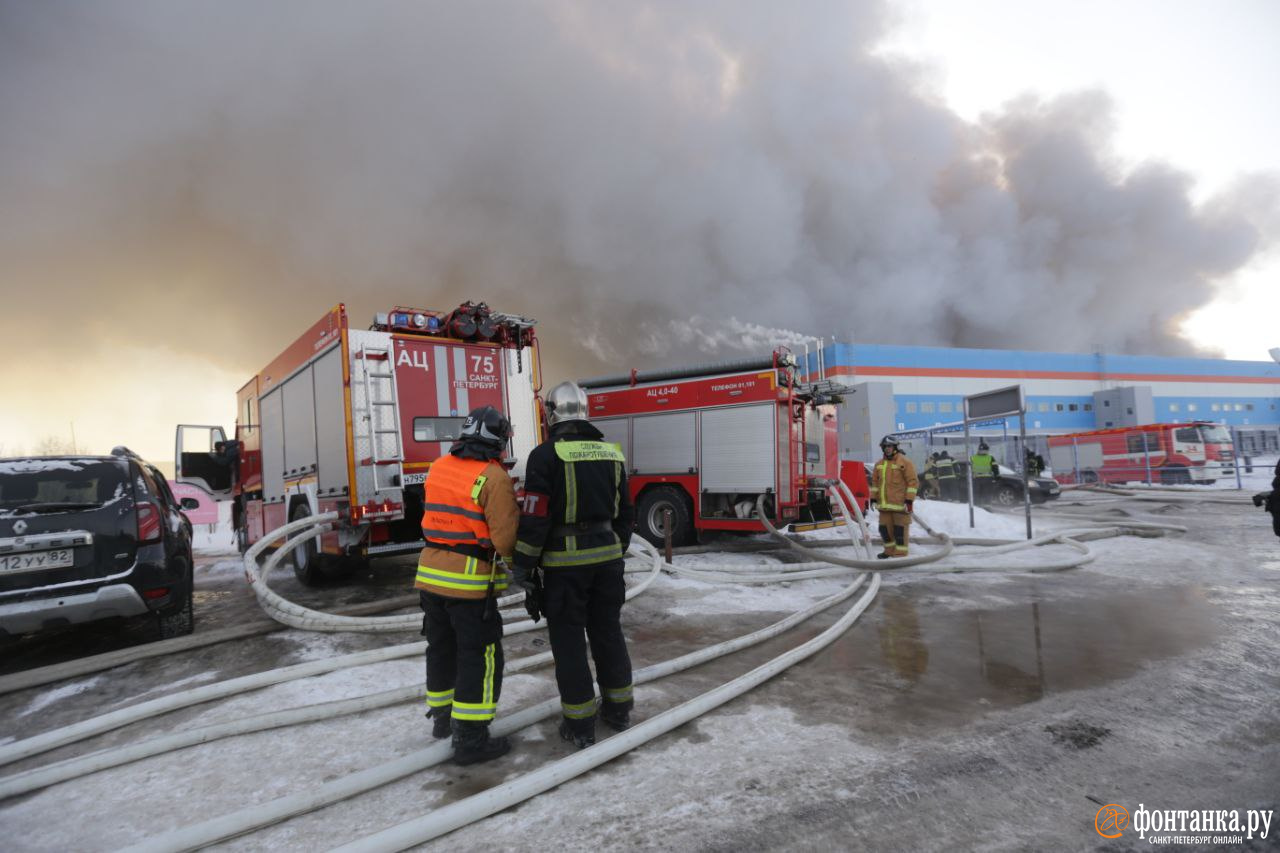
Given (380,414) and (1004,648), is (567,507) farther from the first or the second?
(380,414)

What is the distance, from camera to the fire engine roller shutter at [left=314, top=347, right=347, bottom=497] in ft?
19.4

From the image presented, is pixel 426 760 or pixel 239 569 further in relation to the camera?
pixel 239 569

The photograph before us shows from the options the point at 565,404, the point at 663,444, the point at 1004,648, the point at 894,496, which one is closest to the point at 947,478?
the point at 894,496

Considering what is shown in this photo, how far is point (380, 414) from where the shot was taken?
594 cm

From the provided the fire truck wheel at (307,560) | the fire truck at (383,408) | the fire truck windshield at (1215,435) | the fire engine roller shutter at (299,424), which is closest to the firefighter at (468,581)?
the fire truck at (383,408)

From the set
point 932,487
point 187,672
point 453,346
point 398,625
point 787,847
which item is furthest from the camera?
point 932,487

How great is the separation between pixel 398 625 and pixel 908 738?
10.9 feet

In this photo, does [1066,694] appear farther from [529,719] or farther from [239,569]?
[239,569]

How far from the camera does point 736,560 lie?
8.10m

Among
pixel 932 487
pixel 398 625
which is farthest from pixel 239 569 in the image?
pixel 932 487

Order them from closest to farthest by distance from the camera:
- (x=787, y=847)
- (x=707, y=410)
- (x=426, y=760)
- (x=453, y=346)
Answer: (x=787, y=847) → (x=426, y=760) → (x=453, y=346) → (x=707, y=410)

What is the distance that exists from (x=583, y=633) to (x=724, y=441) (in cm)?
608

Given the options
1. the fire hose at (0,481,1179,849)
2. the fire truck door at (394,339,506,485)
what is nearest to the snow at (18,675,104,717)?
the fire hose at (0,481,1179,849)

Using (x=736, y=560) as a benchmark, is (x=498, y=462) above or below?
above
